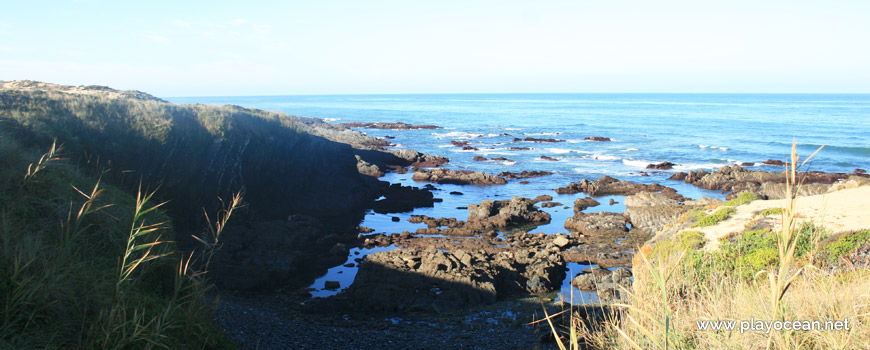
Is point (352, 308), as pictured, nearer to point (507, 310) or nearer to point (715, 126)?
point (507, 310)

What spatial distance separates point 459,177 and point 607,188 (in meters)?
9.66

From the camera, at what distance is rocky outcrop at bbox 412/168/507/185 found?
111ft

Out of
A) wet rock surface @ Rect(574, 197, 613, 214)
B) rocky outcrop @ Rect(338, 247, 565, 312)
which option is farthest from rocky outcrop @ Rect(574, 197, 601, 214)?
rocky outcrop @ Rect(338, 247, 565, 312)

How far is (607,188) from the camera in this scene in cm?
3108

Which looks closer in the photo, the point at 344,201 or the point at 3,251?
the point at 3,251

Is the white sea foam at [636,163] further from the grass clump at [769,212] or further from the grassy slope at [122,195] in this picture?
the grass clump at [769,212]

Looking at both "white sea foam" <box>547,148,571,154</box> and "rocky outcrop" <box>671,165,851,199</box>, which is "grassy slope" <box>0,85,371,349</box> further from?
"white sea foam" <box>547,148,571,154</box>

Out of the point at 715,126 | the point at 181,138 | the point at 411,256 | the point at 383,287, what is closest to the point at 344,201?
the point at 181,138

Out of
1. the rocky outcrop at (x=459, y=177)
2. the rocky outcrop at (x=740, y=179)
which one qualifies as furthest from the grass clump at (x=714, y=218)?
the rocky outcrop at (x=459, y=177)

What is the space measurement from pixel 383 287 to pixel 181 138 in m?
11.3

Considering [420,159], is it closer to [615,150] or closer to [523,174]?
[523,174]

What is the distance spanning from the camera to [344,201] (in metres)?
25.7

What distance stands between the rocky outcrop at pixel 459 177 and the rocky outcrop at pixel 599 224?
442 inches

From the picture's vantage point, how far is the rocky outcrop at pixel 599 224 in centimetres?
2134
